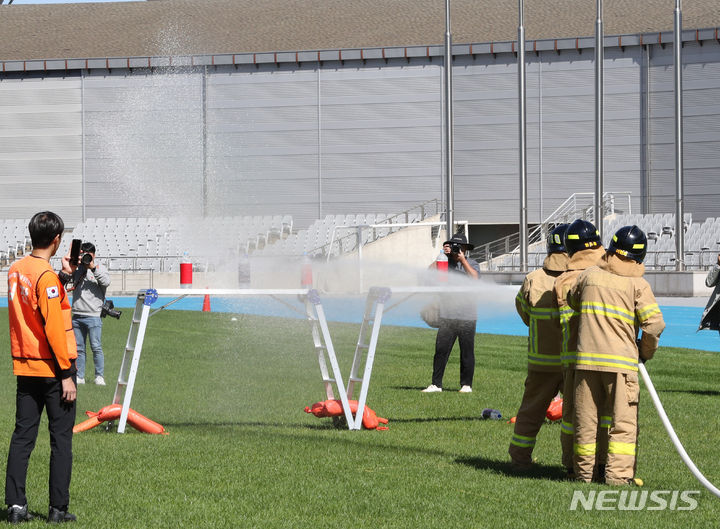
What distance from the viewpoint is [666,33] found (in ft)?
142

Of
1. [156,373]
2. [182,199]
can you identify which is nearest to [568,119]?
[182,199]

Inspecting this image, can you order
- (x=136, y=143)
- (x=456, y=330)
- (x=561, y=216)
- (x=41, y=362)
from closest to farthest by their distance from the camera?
1. (x=41, y=362)
2. (x=456, y=330)
3. (x=561, y=216)
4. (x=136, y=143)

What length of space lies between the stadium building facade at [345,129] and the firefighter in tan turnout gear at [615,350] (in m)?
37.7

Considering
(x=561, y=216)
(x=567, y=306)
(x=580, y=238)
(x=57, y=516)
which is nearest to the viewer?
(x=57, y=516)

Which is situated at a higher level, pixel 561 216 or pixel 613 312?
pixel 561 216

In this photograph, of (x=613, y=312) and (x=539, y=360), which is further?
(x=539, y=360)

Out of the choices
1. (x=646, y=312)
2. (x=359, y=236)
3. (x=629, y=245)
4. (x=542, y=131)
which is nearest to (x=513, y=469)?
(x=646, y=312)

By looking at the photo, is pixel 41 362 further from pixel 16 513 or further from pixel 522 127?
pixel 522 127

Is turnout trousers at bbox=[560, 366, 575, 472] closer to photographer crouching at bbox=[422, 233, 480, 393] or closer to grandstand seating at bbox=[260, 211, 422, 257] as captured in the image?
photographer crouching at bbox=[422, 233, 480, 393]

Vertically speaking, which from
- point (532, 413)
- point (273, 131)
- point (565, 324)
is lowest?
point (532, 413)

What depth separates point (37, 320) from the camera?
5934 millimetres

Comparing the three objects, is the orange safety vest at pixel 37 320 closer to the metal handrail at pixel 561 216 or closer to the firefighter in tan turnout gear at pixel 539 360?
the firefighter in tan turnout gear at pixel 539 360

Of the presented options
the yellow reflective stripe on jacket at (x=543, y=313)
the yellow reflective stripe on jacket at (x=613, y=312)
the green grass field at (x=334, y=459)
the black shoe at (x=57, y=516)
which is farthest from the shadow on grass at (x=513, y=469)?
the black shoe at (x=57, y=516)

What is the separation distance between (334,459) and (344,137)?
39506 mm
